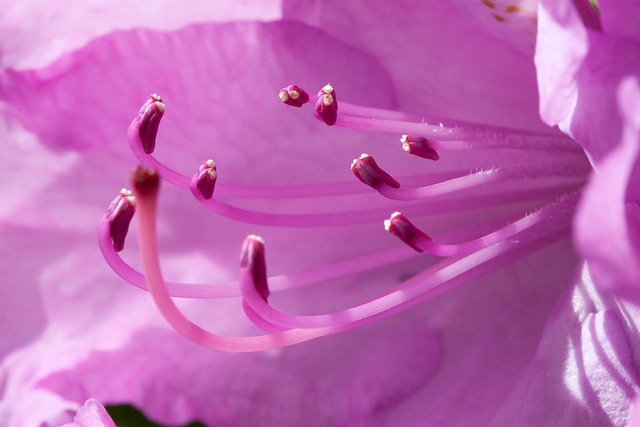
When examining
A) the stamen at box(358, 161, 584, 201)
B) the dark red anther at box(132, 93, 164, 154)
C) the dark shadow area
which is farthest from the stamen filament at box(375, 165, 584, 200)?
the dark shadow area

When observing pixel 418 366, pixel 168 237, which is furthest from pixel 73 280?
pixel 418 366

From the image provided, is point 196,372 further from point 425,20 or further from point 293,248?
point 425,20

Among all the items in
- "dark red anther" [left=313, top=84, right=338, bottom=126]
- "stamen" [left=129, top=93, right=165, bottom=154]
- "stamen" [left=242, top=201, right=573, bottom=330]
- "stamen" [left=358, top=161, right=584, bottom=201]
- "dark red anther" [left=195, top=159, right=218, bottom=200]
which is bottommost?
"stamen" [left=242, top=201, right=573, bottom=330]

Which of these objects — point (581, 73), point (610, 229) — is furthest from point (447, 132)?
point (610, 229)

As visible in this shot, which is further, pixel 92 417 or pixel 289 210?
pixel 289 210

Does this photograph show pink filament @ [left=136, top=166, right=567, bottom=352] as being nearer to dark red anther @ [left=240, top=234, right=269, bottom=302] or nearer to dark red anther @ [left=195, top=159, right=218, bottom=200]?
dark red anther @ [left=240, top=234, right=269, bottom=302]

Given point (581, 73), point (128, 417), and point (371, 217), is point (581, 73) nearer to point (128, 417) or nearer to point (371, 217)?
point (371, 217)
